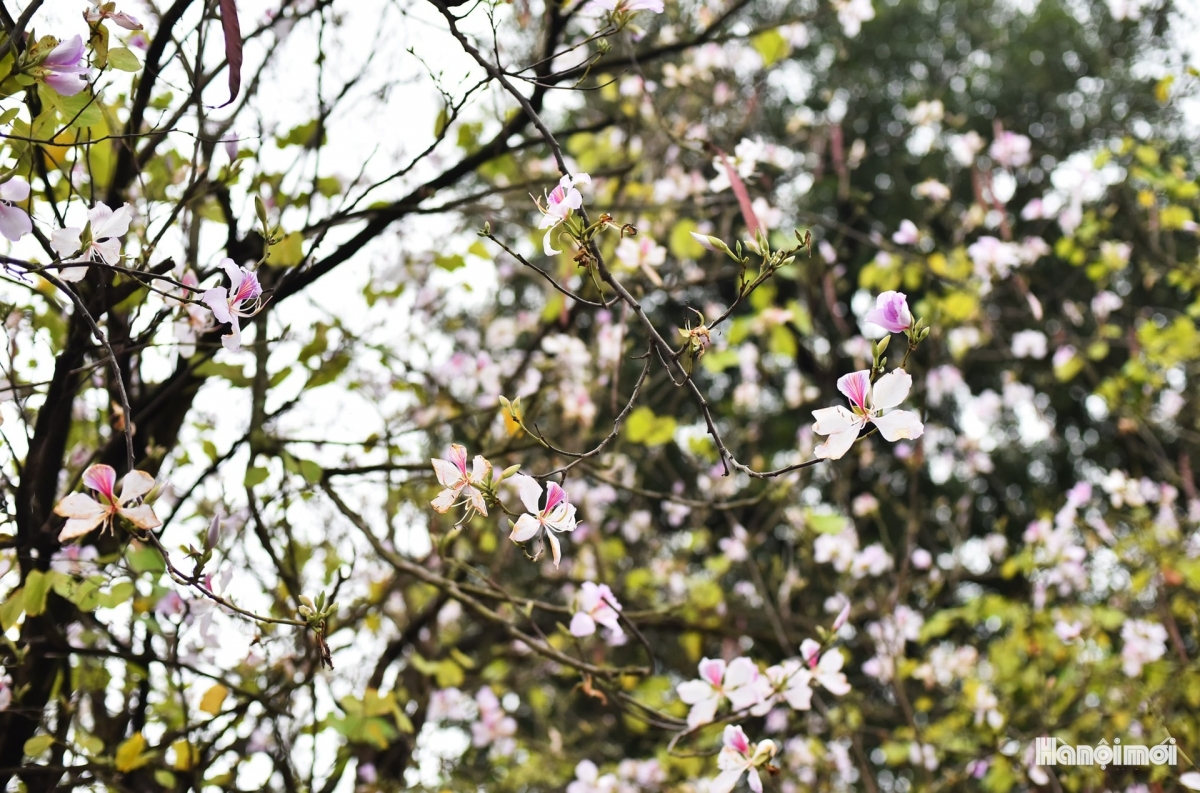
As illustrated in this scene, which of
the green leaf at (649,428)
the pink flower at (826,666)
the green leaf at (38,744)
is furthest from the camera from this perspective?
the green leaf at (649,428)

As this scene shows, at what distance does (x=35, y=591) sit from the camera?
45.1 inches

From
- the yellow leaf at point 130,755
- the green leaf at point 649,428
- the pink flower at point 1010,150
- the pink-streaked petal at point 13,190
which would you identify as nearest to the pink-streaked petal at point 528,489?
the pink-streaked petal at point 13,190

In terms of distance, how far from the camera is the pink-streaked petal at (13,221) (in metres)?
0.91

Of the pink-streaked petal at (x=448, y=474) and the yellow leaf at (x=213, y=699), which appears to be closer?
the pink-streaked petal at (x=448, y=474)

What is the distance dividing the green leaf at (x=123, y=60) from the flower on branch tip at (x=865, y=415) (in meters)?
0.84

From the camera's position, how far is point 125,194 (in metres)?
1.60

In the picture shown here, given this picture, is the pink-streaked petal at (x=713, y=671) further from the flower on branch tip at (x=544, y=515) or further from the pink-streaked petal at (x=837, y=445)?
the pink-streaked petal at (x=837, y=445)

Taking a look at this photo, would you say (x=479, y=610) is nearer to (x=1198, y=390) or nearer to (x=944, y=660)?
(x=944, y=660)

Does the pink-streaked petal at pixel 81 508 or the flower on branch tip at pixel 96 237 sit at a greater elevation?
the flower on branch tip at pixel 96 237

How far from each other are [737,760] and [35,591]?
935 mm

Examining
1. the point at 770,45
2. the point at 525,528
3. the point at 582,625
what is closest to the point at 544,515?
the point at 525,528

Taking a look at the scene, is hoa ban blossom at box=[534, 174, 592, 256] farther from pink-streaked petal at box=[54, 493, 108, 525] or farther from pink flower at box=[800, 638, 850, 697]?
pink flower at box=[800, 638, 850, 697]

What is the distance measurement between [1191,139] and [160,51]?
27.9 ft

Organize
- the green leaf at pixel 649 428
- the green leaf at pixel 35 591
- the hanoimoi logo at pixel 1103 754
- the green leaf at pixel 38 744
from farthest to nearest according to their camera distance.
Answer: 1. the green leaf at pixel 649 428
2. the hanoimoi logo at pixel 1103 754
3. the green leaf at pixel 38 744
4. the green leaf at pixel 35 591
